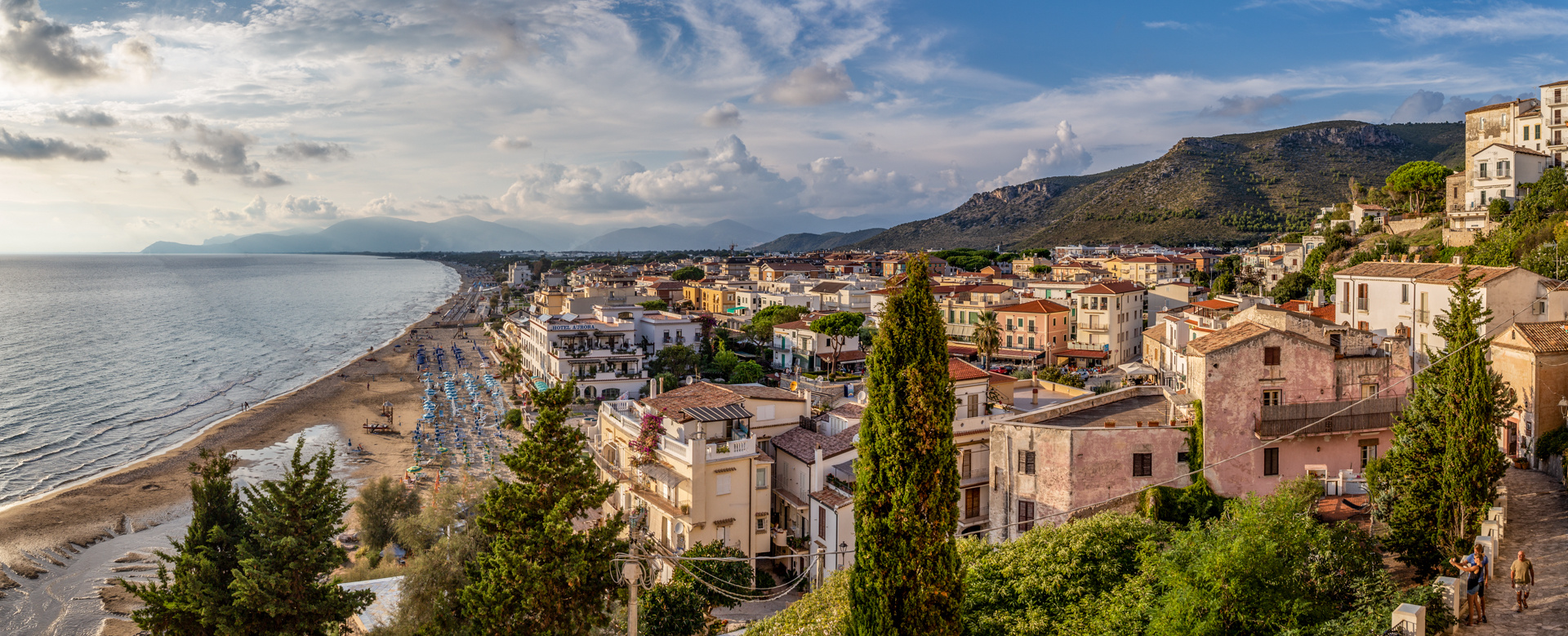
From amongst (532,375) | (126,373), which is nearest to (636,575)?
(532,375)

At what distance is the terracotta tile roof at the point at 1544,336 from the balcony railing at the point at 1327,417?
3684 millimetres

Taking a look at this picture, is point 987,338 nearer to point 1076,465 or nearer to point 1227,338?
point 1227,338

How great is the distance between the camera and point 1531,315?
1088 inches

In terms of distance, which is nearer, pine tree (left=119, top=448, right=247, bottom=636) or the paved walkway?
the paved walkway

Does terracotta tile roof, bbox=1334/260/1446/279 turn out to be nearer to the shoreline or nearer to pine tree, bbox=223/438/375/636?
pine tree, bbox=223/438/375/636

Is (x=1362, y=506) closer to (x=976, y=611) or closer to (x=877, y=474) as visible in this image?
(x=976, y=611)

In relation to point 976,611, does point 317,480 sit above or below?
above

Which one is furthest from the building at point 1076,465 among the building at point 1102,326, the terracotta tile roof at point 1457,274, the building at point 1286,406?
the building at point 1102,326

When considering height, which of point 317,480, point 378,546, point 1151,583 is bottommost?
point 378,546

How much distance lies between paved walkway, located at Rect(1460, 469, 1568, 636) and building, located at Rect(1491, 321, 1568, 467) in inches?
81.5

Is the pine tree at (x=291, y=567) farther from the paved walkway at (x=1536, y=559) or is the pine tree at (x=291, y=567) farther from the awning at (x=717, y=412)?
the paved walkway at (x=1536, y=559)

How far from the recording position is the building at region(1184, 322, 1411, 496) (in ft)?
60.7

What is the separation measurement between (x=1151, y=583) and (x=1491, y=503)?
563 centimetres

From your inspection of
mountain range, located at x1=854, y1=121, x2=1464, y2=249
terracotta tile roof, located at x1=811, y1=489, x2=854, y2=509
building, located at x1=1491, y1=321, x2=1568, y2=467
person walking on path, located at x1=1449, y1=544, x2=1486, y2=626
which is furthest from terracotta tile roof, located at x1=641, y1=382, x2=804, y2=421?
mountain range, located at x1=854, y1=121, x2=1464, y2=249
